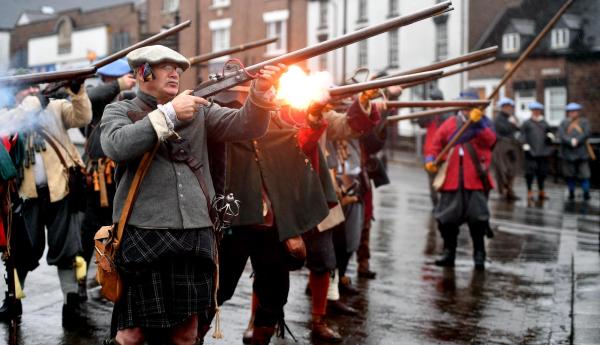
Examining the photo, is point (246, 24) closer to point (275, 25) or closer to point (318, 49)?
point (275, 25)

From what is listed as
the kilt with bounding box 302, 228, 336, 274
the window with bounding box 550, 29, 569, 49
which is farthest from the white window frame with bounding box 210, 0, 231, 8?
the kilt with bounding box 302, 228, 336, 274

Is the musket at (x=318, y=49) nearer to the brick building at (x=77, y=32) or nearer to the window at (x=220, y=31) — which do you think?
the window at (x=220, y=31)

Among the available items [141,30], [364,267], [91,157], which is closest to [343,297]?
[364,267]

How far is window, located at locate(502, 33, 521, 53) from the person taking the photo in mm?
31714

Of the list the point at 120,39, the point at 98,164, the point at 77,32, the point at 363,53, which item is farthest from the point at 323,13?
the point at 98,164

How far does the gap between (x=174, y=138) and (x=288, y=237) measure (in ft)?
4.99

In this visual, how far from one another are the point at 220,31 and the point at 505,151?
2714 centimetres

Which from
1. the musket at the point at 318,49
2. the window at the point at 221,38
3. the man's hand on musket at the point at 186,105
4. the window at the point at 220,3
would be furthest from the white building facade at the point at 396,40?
the man's hand on musket at the point at 186,105

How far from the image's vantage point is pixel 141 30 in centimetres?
4800

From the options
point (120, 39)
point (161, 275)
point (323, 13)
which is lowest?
point (161, 275)

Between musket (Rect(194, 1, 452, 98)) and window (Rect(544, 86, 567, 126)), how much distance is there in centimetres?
A: 2859

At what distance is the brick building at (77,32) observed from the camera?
49.8 m

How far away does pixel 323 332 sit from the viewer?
6914 millimetres

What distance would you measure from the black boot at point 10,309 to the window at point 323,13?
113ft
